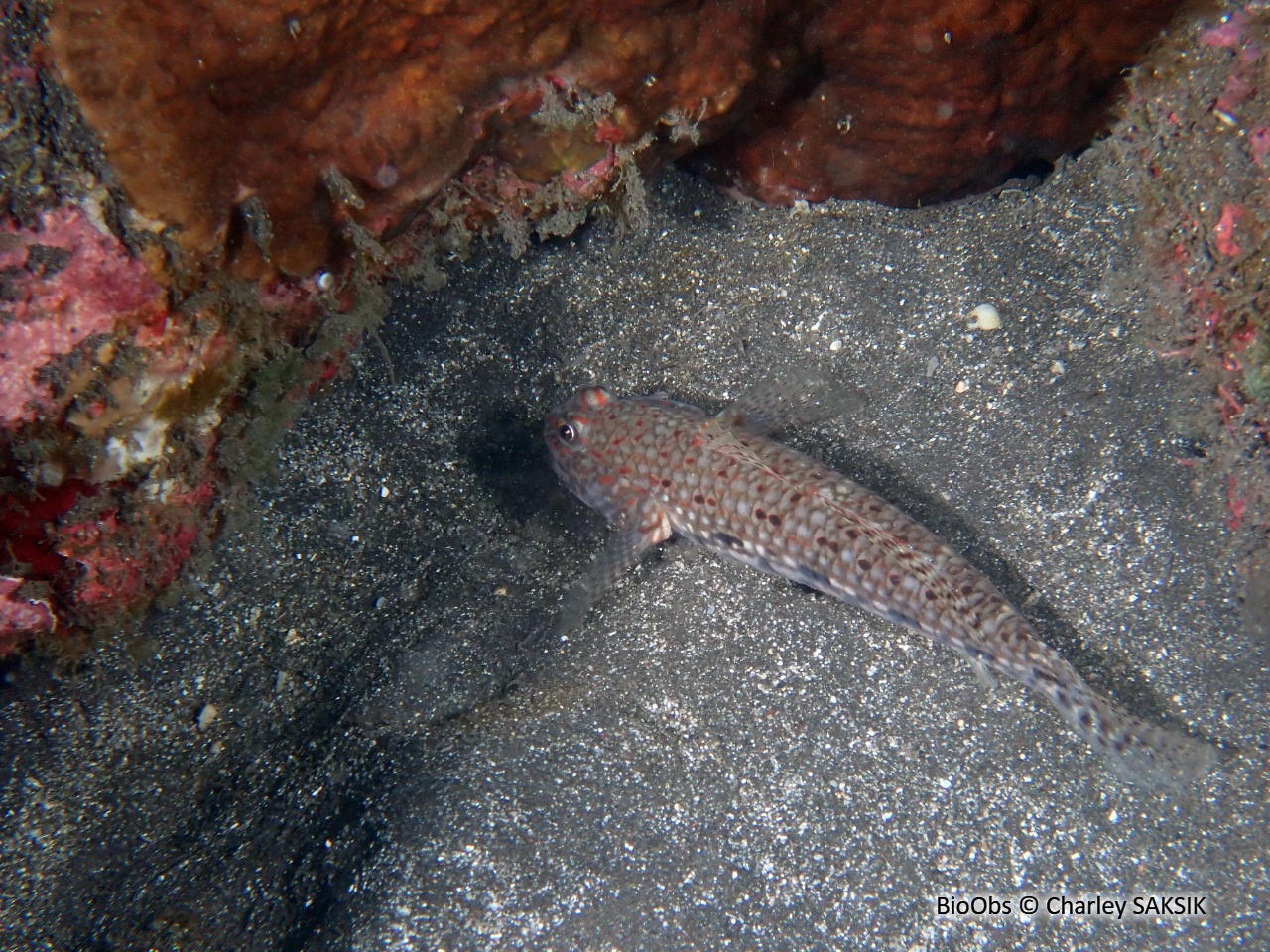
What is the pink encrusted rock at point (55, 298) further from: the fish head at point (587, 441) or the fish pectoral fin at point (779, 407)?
the fish pectoral fin at point (779, 407)

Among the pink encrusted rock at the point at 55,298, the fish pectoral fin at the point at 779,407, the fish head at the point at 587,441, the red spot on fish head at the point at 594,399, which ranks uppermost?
the fish pectoral fin at the point at 779,407

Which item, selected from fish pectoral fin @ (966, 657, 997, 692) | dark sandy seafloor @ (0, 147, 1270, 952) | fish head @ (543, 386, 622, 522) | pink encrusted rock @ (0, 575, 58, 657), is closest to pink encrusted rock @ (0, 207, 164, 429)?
pink encrusted rock @ (0, 575, 58, 657)

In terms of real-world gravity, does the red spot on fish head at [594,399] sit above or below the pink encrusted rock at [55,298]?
above

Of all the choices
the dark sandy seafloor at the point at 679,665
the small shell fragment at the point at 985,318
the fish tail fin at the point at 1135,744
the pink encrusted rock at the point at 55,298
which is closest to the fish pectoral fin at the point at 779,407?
the dark sandy seafloor at the point at 679,665

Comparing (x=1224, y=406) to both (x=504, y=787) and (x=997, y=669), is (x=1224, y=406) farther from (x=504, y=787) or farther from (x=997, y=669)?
(x=504, y=787)

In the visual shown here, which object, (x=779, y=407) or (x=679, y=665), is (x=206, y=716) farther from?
(x=779, y=407)
